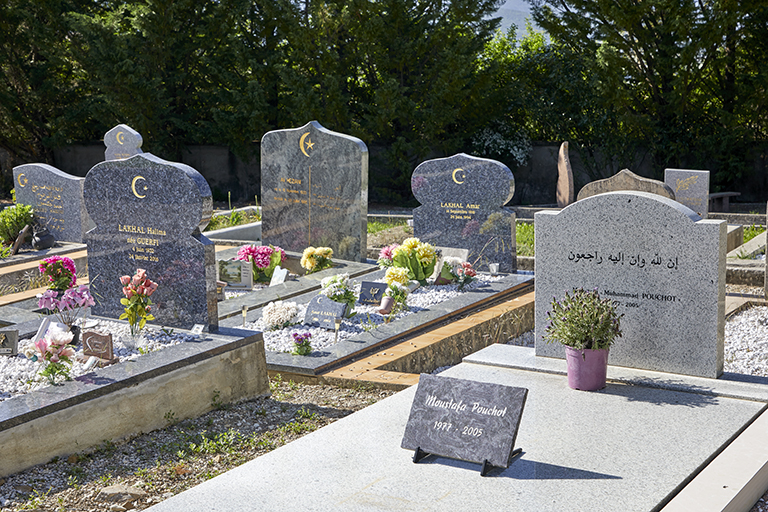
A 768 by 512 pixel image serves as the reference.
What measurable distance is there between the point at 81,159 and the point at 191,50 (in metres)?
4.45

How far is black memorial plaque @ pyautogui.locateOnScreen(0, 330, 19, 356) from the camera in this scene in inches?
190

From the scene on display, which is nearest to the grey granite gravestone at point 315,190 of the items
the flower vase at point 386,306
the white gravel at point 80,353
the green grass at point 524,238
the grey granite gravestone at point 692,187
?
the green grass at point 524,238

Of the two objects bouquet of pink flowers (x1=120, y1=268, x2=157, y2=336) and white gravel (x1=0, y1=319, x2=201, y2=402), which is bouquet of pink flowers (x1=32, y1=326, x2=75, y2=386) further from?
bouquet of pink flowers (x1=120, y1=268, x2=157, y2=336)

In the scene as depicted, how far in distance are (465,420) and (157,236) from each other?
306 centimetres

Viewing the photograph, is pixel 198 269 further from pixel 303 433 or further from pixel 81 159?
pixel 81 159

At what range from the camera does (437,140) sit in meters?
16.7

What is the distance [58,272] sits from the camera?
5.88 meters

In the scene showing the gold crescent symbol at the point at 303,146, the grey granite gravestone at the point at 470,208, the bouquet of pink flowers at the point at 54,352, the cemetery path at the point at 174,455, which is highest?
the gold crescent symbol at the point at 303,146

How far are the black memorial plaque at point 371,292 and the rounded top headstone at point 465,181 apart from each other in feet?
5.73

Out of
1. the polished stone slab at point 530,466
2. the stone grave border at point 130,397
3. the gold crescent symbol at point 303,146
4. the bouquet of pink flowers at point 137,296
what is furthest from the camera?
the gold crescent symbol at point 303,146

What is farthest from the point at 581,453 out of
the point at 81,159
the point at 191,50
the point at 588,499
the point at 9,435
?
the point at 81,159

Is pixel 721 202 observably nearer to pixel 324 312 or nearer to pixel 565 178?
pixel 565 178

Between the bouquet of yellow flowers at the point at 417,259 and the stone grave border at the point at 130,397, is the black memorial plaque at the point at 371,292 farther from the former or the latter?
the stone grave border at the point at 130,397

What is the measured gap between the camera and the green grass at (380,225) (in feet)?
39.2
